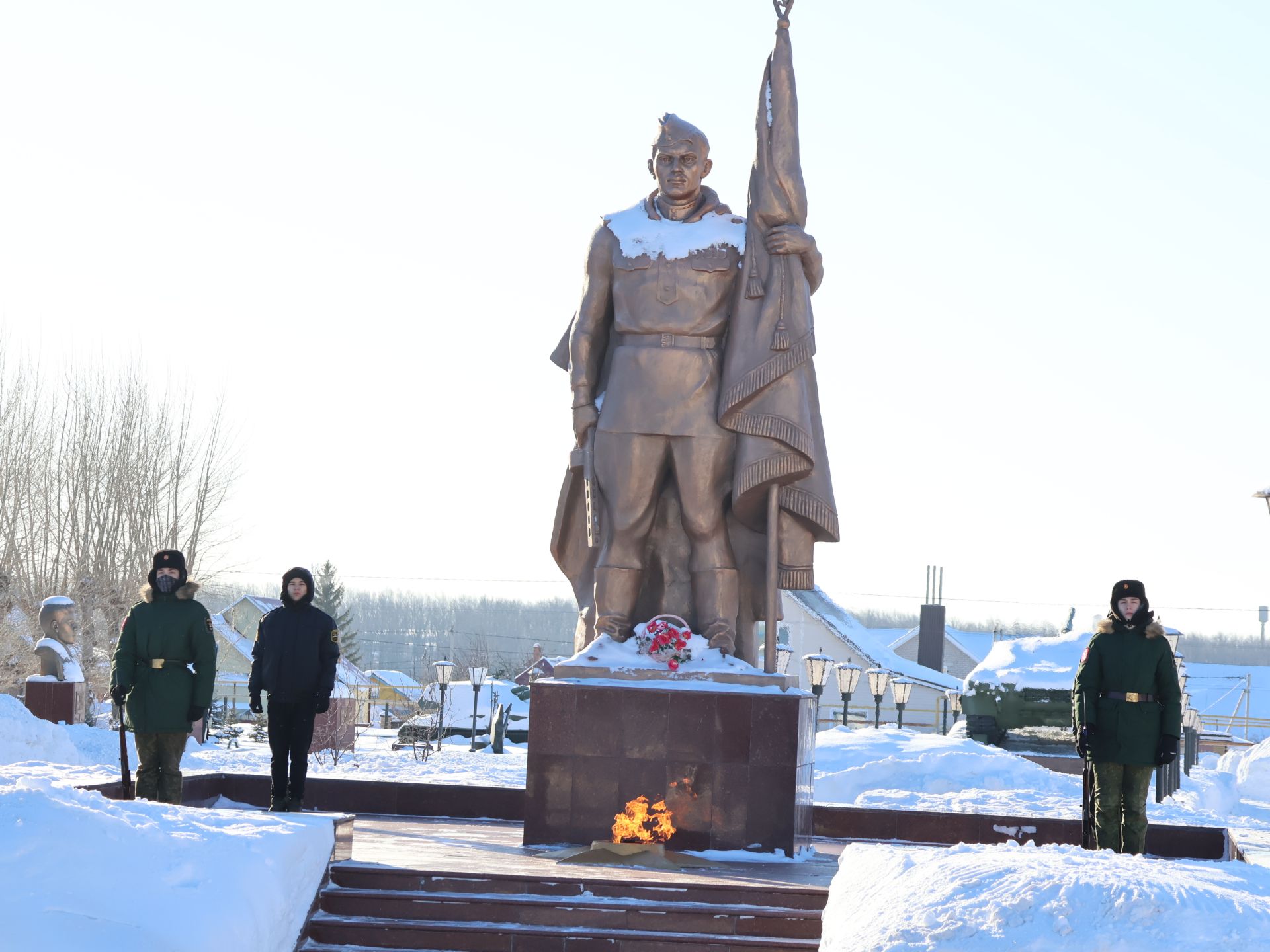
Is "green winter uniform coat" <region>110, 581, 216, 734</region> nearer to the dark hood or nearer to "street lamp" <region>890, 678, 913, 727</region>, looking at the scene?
the dark hood

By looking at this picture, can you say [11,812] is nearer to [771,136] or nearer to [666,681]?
[666,681]

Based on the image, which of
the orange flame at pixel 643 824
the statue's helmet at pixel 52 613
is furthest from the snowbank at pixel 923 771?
the statue's helmet at pixel 52 613

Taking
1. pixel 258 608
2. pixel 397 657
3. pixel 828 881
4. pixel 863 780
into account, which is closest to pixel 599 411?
pixel 828 881

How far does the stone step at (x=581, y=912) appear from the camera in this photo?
6.59 metres

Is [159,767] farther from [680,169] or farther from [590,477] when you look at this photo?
[680,169]

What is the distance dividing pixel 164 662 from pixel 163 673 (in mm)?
49

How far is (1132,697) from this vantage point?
708 cm

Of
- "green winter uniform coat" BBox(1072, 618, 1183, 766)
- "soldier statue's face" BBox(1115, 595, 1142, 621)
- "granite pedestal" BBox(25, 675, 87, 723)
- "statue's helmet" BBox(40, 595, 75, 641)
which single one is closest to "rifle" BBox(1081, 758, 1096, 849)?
"green winter uniform coat" BBox(1072, 618, 1183, 766)

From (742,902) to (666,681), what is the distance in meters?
2.01

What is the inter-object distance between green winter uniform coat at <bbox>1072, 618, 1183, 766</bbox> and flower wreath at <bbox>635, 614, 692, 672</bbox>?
2.27 m

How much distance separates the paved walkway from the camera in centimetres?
712

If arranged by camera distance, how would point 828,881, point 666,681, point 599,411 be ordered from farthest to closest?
point 599,411 < point 666,681 < point 828,881

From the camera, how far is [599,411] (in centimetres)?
930

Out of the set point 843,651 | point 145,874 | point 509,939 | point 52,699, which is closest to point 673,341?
point 509,939
